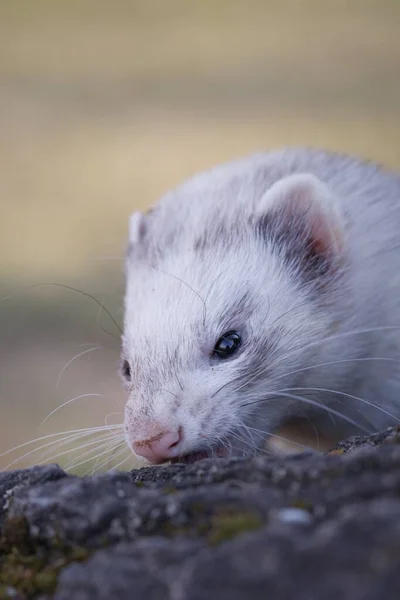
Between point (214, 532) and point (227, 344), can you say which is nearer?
point (214, 532)

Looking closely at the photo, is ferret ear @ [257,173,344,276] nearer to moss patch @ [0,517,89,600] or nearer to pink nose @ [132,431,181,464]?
pink nose @ [132,431,181,464]

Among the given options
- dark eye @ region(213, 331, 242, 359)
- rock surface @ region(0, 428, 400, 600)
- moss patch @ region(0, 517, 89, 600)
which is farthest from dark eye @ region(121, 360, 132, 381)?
moss patch @ region(0, 517, 89, 600)

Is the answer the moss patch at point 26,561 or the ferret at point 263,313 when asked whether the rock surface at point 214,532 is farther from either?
the ferret at point 263,313

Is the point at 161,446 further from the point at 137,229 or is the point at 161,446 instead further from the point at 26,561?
the point at 137,229

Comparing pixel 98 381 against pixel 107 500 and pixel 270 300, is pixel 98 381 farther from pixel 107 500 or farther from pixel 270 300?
pixel 107 500

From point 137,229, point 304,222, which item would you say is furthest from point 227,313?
point 137,229

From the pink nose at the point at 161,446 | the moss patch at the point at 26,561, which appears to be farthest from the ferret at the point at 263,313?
the moss patch at the point at 26,561

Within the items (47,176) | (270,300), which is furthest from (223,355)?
(47,176)
